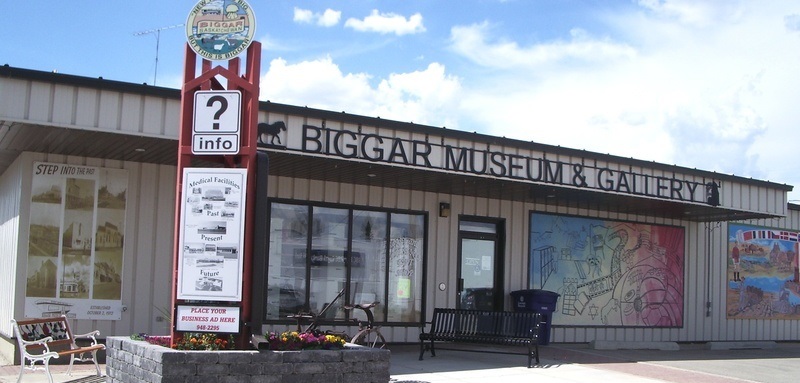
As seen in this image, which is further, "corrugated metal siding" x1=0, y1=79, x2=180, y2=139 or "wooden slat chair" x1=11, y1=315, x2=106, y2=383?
"corrugated metal siding" x1=0, y1=79, x2=180, y2=139

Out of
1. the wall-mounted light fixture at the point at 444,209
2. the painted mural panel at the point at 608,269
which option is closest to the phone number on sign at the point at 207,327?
the wall-mounted light fixture at the point at 444,209

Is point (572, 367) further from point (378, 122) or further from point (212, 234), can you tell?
point (212, 234)

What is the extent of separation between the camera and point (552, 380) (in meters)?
11.5

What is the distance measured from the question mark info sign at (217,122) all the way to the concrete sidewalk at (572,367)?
11.5ft

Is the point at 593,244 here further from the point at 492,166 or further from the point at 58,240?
the point at 58,240

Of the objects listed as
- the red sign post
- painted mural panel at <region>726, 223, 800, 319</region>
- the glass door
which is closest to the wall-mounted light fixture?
the glass door

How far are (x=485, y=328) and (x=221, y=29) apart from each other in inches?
274

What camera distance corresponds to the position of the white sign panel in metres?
8.64

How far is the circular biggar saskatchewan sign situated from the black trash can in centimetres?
884

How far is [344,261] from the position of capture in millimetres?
14969

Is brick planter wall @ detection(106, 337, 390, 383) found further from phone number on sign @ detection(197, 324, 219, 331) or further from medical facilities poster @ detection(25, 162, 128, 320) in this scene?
medical facilities poster @ detection(25, 162, 128, 320)

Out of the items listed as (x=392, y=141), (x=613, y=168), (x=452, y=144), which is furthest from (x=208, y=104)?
(x=613, y=168)

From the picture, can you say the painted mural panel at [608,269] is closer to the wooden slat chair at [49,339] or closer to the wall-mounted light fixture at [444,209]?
the wall-mounted light fixture at [444,209]

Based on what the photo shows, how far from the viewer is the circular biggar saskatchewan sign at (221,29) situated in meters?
9.10
